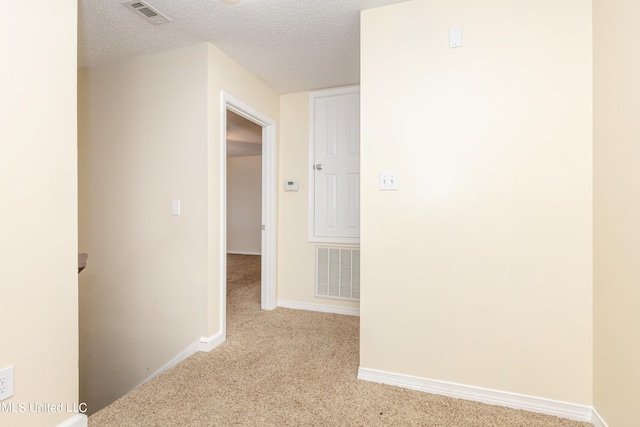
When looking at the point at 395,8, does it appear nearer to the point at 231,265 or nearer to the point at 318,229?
the point at 318,229

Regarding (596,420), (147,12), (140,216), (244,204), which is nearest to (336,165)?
(140,216)

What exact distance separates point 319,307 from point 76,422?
2.28 metres

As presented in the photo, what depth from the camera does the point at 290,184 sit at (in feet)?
11.8

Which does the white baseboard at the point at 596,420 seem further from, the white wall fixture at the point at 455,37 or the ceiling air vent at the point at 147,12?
the ceiling air vent at the point at 147,12

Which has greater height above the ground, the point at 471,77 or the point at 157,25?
the point at 157,25

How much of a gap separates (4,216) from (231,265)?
5.12 meters

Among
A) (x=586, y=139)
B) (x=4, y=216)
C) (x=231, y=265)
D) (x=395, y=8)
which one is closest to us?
(x=4, y=216)

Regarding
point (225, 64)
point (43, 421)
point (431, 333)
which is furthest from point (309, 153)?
point (43, 421)

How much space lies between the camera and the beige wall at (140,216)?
2514mm

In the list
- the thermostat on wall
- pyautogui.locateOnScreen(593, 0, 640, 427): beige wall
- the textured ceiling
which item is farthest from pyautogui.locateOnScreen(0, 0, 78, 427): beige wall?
pyautogui.locateOnScreen(593, 0, 640, 427): beige wall

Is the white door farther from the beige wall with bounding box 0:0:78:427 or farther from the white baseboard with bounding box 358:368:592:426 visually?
the beige wall with bounding box 0:0:78:427

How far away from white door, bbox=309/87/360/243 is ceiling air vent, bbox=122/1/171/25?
167cm

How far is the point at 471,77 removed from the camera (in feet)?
6.03

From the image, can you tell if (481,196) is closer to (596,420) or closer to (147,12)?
(596,420)
